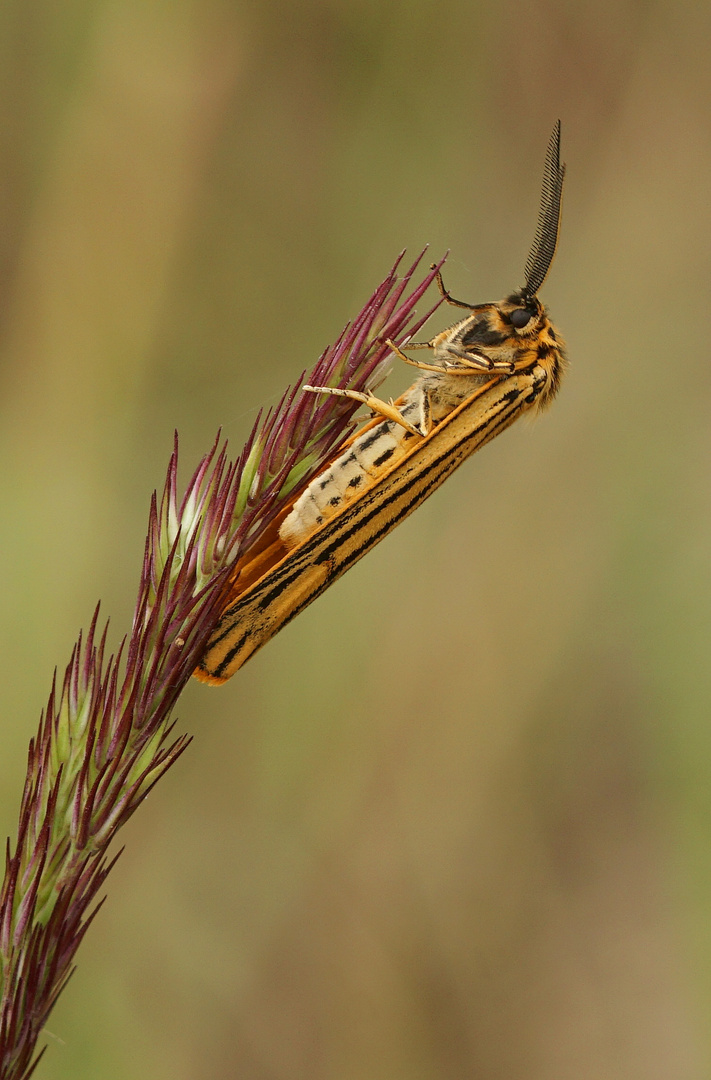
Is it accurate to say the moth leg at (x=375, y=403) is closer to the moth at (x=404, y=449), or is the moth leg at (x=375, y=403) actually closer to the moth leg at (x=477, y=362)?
the moth at (x=404, y=449)

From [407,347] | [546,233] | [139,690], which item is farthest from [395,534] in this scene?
[139,690]

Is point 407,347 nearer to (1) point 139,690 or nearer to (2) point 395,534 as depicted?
(1) point 139,690

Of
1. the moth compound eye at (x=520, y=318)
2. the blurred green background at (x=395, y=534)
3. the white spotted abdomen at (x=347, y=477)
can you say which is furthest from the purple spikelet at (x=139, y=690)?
the blurred green background at (x=395, y=534)

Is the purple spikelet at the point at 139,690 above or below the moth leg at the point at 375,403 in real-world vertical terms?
below

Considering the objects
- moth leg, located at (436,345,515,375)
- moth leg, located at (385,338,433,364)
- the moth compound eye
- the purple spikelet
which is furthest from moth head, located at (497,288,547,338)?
the purple spikelet

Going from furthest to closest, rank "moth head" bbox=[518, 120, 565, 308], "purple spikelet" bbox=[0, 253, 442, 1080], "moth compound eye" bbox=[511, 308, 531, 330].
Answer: "moth compound eye" bbox=[511, 308, 531, 330], "moth head" bbox=[518, 120, 565, 308], "purple spikelet" bbox=[0, 253, 442, 1080]

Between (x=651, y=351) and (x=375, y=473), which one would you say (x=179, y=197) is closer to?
(x=375, y=473)

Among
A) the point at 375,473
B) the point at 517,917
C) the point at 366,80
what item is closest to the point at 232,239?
the point at 366,80

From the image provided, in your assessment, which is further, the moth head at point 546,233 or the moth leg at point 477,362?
the moth leg at point 477,362

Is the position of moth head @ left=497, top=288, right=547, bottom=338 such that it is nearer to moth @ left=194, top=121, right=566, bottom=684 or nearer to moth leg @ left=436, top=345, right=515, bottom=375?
moth @ left=194, top=121, right=566, bottom=684
